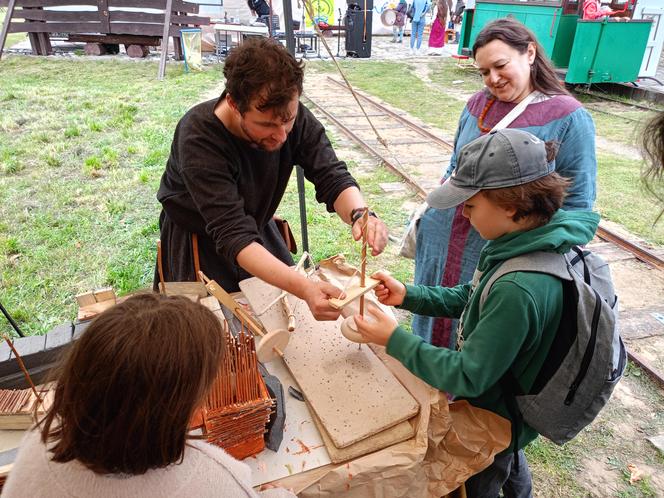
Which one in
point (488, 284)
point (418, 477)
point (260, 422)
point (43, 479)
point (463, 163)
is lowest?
point (418, 477)

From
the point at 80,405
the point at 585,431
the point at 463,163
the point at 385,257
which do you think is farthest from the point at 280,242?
the point at 385,257

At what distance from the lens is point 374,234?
2.10 meters

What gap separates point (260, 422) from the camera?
1497mm

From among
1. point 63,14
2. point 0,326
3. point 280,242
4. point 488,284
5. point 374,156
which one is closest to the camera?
point 488,284

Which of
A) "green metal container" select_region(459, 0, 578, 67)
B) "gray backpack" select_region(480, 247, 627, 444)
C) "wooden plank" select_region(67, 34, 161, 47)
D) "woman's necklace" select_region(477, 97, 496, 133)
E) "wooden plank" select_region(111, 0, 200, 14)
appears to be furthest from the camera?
"wooden plank" select_region(67, 34, 161, 47)

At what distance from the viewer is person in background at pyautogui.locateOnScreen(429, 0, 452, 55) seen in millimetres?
17953

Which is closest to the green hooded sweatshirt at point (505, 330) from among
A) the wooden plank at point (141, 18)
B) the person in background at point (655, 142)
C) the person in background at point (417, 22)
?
the person in background at point (655, 142)

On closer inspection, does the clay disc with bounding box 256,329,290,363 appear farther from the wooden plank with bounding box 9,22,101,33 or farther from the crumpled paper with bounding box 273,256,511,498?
the wooden plank with bounding box 9,22,101,33

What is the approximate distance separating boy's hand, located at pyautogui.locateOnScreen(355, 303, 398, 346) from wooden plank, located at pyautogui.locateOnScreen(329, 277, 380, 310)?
8cm

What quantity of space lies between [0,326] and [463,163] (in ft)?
12.9

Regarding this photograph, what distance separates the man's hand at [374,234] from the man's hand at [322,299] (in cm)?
32

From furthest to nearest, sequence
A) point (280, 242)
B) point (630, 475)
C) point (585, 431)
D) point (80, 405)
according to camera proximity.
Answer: point (585, 431) → point (630, 475) → point (280, 242) → point (80, 405)

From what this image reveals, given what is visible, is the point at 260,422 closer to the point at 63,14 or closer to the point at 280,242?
the point at 280,242

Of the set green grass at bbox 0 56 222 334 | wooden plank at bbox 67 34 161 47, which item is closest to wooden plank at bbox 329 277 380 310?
green grass at bbox 0 56 222 334
